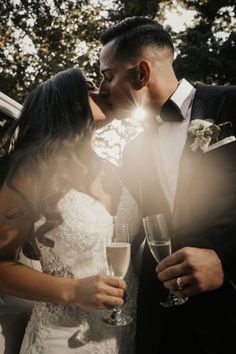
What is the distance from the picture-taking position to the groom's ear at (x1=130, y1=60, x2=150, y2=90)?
9.66ft

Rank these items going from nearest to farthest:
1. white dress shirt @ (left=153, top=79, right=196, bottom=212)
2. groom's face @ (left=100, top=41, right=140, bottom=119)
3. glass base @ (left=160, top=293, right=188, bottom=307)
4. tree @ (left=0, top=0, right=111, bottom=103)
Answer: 1. glass base @ (left=160, top=293, right=188, bottom=307)
2. white dress shirt @ (left=153, top=79, right=196, bottom=212)
3. groom's face @ (left=100, top=41, right=140, bottom=119)
4. tree @ (left=0, top=0, right=111, bottom=103)

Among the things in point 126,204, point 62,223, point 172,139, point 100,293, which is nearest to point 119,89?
point 172,139

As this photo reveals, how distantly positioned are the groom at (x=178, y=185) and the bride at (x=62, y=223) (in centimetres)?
24


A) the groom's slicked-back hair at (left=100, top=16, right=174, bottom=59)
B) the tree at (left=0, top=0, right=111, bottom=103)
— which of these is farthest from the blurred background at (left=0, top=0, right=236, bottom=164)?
the groom's slicked-back hair at (left=100, top=16, right=174, bottom=59)

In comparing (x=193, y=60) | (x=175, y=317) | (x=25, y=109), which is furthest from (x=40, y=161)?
(x=193, y=60)

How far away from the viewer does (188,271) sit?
1862mm

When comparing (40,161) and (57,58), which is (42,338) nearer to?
(40,161)

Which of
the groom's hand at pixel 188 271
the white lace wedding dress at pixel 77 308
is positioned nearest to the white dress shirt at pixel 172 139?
the white lace wedding dress at pixel 77 308

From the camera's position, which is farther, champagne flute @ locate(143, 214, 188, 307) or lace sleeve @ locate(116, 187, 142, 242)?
lace sleeve @ locate(116, 187, 142, 242)

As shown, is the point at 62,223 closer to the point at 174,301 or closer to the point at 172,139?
the point at 174,301

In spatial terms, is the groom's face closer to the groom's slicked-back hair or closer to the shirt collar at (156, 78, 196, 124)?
the groom's slicked-back hair

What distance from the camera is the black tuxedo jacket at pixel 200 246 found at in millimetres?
2113

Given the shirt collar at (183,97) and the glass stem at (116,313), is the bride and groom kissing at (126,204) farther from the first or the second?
the glass stem at (116,313)

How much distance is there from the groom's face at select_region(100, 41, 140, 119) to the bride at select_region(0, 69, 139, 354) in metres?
0.21
